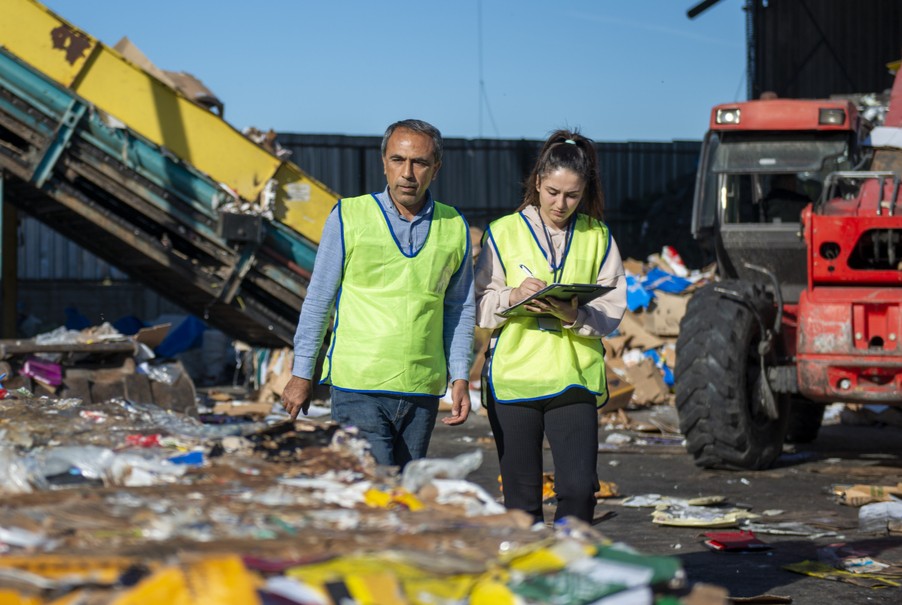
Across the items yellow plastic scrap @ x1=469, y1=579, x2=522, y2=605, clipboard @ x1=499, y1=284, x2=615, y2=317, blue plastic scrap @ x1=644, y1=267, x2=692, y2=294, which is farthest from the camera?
blue plastic scrap @ x1=644, y1=267, x2=692, y2=294

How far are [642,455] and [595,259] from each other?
16.6ft

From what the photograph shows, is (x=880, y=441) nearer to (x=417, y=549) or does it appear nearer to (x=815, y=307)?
(x=815, y=307)

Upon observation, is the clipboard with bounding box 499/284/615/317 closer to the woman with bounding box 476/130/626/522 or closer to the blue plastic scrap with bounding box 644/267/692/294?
the woman with bounding box 476/130/626/522

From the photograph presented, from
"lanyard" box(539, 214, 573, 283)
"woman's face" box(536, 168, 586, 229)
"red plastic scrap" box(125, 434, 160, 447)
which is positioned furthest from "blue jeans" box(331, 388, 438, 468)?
"red plastic scrap" box(125, 434, 160, 447)

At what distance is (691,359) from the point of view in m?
7.65

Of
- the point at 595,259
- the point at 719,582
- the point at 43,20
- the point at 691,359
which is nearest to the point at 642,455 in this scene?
the point at 691,359

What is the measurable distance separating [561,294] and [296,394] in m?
0.91

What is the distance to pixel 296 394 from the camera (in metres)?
4.07

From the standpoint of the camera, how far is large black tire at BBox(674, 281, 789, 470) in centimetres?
753

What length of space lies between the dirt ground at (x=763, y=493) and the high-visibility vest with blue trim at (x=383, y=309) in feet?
5.78

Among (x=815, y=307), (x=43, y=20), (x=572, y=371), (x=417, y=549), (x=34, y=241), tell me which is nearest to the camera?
(x=417, y=549)

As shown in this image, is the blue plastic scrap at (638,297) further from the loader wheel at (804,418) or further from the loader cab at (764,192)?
the loader cab at (764,192)

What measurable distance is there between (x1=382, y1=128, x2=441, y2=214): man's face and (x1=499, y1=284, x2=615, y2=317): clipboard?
0.48m

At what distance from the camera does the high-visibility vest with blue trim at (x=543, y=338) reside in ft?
13.5
